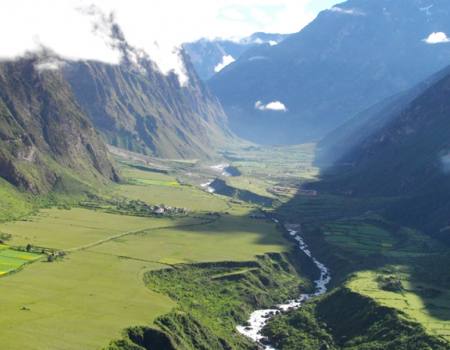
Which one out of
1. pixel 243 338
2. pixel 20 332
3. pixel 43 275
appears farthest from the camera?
pixel 43 275

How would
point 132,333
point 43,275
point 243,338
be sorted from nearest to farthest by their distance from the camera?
point 132,333 < point 243,338 < point 43,275

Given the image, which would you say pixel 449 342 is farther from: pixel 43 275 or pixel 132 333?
pixel 43 275

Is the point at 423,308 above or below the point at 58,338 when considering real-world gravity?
above

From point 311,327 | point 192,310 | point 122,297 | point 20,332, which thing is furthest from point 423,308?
point 20,332

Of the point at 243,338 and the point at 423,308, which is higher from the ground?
the point at 423,308

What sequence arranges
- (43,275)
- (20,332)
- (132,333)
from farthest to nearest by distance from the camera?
(43,275) → (132,333) → (20,332)

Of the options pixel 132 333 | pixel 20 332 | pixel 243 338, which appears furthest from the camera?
pixel 243 338

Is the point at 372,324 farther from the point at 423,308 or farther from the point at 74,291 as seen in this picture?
the point at 74,291

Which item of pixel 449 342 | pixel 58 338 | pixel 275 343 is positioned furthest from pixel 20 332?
pixel 449 342

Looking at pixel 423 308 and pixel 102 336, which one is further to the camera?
pixel 423 308
